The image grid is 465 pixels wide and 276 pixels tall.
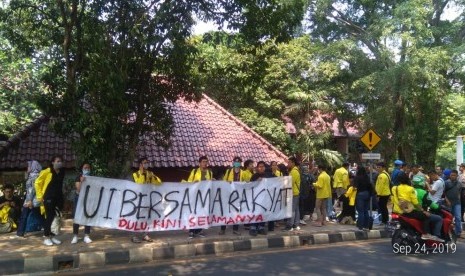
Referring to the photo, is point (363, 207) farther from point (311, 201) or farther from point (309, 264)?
point (309, 264)

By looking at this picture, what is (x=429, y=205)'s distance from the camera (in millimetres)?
8727

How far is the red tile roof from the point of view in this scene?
12234 millimetres

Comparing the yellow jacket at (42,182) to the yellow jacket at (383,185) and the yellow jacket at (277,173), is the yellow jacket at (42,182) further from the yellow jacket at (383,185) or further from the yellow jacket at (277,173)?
the yellow jacket at (383,185)

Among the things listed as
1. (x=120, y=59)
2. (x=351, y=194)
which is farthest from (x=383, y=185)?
(x=120, y=59)

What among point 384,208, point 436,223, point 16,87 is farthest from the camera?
point 16,87

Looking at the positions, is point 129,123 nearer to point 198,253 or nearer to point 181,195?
point 181,195

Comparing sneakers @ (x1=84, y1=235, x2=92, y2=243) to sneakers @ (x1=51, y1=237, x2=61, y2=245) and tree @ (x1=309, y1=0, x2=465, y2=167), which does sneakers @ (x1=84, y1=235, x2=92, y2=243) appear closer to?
sneakers @ (x1=51, y1=237, x2=61, y2=245)

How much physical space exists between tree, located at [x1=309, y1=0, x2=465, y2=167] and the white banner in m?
10.3

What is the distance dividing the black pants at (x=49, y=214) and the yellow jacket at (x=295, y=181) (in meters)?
4.95

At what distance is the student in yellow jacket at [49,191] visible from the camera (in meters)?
8.24

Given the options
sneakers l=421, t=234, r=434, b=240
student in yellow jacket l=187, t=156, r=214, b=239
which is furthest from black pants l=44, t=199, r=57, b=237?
sneakers l=421, t=234, r=434, b=240

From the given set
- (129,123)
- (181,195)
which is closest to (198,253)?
(181,195)

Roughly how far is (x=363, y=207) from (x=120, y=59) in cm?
613

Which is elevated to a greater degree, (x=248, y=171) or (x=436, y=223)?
(x=248, y=171)
